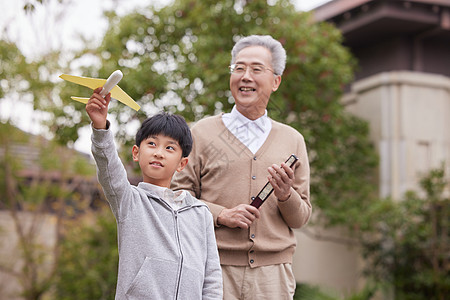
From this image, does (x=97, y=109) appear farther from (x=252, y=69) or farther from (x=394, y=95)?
(x=394, y=95)

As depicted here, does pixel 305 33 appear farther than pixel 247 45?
Yes

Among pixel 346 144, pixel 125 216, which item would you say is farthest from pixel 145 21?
pixel 125 216

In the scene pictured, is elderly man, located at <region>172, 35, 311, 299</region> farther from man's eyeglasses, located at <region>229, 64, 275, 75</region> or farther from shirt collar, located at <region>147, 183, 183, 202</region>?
shirt collar, located at <region>147, 183, 183, 202</region>

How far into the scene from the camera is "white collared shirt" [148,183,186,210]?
85.6 inches

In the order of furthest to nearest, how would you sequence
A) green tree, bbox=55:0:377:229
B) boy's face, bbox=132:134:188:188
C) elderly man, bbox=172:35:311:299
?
green tree, bbox=55:0:377:229
elderly man, bbox=172:35:311:299
boy's face, bbox=132:134:188:188

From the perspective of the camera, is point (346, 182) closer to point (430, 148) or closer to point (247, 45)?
point (430, 148)

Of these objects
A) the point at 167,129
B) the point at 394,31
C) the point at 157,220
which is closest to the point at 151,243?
the point at 157,220

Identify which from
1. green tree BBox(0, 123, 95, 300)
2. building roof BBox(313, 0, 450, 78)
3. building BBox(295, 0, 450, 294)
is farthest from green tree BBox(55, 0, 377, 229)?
green tree BBox(0, 123, 95, 300)

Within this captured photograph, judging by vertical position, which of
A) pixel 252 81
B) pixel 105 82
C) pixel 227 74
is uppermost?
pixel 227 74

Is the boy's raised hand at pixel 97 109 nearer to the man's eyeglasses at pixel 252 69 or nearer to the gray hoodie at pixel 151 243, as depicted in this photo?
the gray hoodie at pixel 151 243

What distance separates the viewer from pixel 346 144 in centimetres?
826

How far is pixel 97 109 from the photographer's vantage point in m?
1.91

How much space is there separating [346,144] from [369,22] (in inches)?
79.2

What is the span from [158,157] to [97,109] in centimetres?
32
